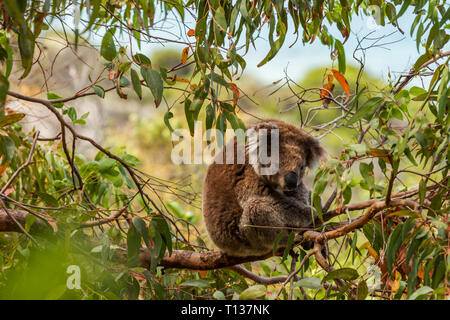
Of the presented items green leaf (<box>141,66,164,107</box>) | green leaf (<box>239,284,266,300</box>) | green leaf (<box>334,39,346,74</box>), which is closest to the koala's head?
green leaf (<box>334,39,346,74</box>)

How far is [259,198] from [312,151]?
→ 41 cm

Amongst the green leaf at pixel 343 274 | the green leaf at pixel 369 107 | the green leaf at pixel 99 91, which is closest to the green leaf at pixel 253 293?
the green leaf at pixel 343 274

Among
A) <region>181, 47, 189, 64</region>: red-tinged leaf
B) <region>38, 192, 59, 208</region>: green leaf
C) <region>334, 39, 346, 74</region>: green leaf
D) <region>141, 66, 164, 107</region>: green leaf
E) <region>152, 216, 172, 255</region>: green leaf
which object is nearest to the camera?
<region>141, 66, 164, 107</region>: green leaf

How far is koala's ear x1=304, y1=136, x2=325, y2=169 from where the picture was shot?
2.76 metres

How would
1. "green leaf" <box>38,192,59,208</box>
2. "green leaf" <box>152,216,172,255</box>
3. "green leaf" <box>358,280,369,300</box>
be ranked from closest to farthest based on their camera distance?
"green leaf" <box>358,280,369,300</box> < "green leaf" <box>152,216,172,255</box> < "green leaf" <box>38,192,59,208</box>

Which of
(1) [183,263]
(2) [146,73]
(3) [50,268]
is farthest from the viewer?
(1) [183,263]

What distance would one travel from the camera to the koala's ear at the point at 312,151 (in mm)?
2758

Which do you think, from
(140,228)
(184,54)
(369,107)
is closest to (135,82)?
(184,54)

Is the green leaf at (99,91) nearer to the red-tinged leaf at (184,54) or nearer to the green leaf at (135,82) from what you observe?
the green leaf at (135,82)

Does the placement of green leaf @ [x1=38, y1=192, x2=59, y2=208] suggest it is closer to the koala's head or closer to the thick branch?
the thick branch
